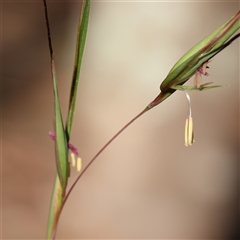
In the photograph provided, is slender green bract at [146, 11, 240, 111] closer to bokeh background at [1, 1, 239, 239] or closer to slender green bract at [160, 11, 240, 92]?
slender green bract at [160, 11, 240, 92]

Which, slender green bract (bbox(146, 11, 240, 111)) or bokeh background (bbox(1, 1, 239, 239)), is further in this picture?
bokeh background (bbox(1, 1, 239, 239))

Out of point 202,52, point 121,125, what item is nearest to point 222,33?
point 202,52

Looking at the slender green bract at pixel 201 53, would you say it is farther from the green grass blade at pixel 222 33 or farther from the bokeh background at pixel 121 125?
the bokeh background at pixel 121 125

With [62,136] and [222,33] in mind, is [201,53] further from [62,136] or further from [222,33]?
[62,136]

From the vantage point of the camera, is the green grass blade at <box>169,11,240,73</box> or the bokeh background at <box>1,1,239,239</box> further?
the bokeh background at <box>1,1,239,239</box>

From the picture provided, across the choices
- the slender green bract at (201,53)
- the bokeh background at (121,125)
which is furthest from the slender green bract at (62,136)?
the bokeh background at (121,125)

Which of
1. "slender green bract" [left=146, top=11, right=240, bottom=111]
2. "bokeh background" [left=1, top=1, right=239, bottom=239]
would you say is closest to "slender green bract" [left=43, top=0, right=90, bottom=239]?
"slender green bract" [left=146, top=11, right=240, bottom=111]

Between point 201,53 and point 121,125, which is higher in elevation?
point 201,53

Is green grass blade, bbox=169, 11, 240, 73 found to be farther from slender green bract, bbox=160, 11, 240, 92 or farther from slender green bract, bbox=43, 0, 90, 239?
slender green bract, bbox=43, 0, 90, 239

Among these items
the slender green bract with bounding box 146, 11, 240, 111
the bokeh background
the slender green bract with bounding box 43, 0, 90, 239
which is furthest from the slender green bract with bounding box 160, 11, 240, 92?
the bokeh background
